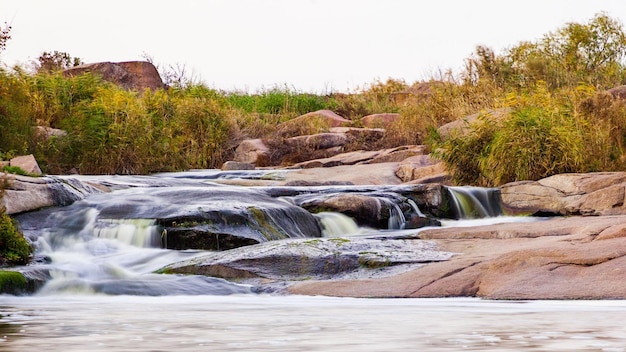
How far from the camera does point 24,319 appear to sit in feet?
19.4

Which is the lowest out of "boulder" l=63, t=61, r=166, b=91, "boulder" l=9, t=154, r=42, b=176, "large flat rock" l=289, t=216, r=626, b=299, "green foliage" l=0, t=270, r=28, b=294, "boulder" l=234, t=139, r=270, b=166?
"large flat rock" l=289, t=216, r=626, b=299

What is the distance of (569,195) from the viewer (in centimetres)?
1346

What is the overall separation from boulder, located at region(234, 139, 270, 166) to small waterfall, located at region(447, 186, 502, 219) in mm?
7817

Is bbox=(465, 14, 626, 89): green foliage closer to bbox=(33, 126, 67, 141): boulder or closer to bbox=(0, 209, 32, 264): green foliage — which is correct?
bbox=(33, 126, 67, 141): boulder

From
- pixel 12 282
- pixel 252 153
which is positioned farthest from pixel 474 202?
pixel 252 153

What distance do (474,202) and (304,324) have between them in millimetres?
8705

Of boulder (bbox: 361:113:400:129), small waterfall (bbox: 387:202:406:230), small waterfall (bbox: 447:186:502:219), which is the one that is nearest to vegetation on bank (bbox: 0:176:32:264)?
small waterfall (bbox: 387:202:406:230)

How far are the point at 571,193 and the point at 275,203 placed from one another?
180 inches

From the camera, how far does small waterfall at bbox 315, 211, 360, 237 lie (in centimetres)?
1157

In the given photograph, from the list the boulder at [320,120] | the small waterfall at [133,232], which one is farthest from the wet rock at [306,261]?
the boulder at [320,120]

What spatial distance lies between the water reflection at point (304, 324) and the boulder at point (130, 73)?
811 inches

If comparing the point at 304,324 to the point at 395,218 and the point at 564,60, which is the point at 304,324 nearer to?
the point at 395,218

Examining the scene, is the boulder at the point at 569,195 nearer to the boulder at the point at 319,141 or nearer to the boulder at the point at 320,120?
the boulder at the point at 319,141

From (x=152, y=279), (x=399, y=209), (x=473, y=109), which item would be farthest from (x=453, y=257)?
(x=473, y=109)
